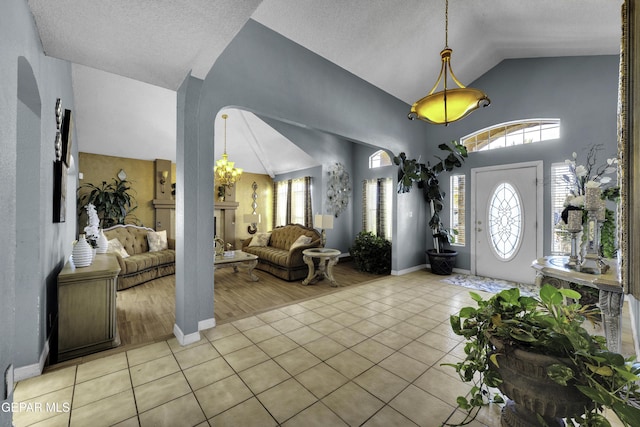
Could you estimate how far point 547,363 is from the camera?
83 centimetres

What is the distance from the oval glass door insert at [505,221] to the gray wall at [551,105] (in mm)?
383

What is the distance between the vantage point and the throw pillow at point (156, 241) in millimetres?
5184

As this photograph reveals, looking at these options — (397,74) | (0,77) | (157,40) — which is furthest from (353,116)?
(0,77)

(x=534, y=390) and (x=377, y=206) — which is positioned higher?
(x=377, y=206)

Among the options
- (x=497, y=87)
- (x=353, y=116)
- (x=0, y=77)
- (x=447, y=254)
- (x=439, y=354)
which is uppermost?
(x=497, y=87)

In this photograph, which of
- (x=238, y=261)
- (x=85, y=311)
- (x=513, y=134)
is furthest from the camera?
(x=513, y=134)

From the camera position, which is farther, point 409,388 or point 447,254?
point 447,254

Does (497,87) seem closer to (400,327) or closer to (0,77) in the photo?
(400,327)

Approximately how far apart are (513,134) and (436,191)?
1651 mm

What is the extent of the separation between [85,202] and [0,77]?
5346 millimetres

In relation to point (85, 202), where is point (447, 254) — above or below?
below

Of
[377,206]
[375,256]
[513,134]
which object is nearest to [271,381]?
[375,256]

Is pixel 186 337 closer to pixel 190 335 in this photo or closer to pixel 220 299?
Result: pixel 190 335

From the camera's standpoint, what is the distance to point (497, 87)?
4.85m
